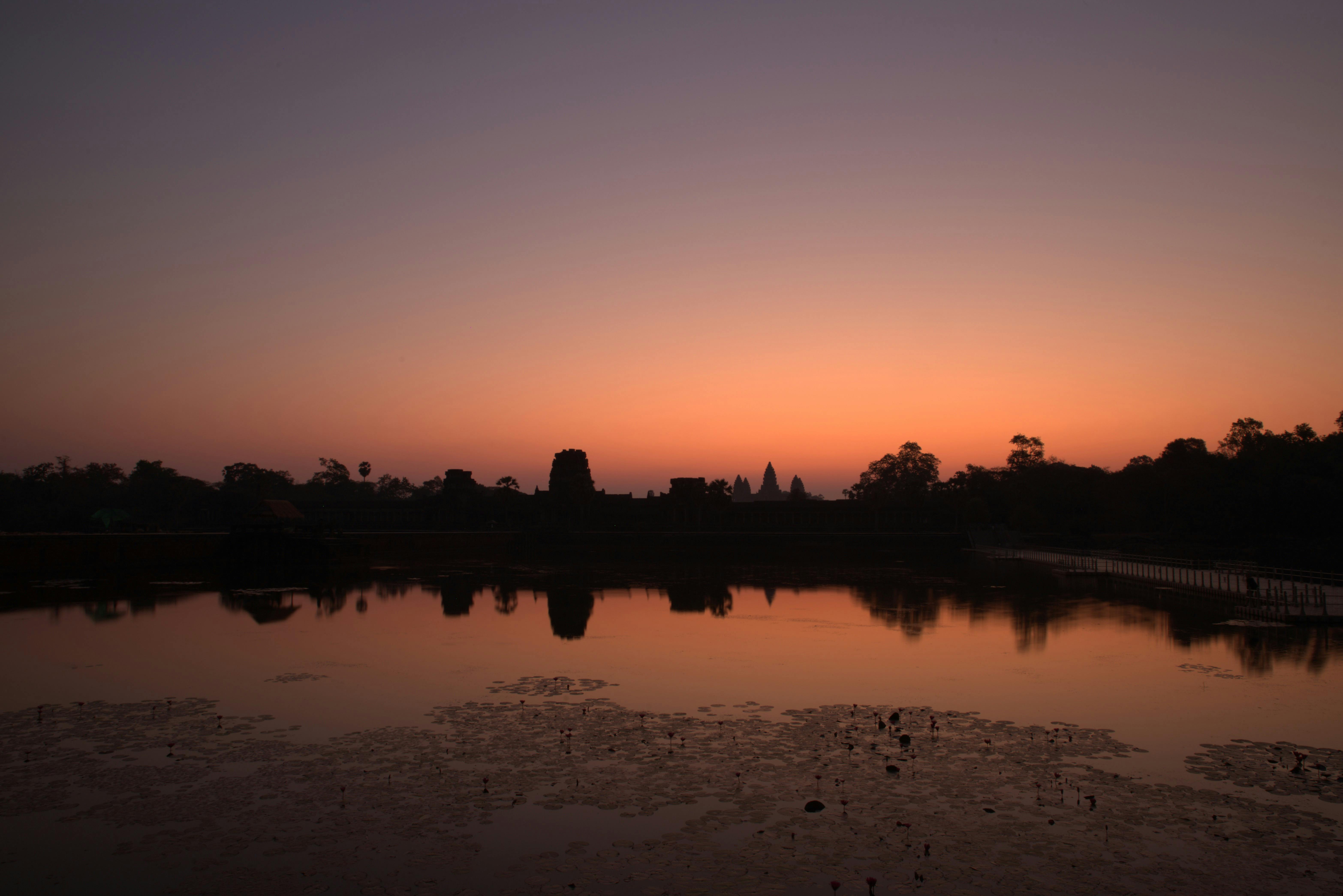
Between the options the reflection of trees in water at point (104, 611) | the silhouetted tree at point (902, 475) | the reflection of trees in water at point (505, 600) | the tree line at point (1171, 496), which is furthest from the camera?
the silhouetted tree at point (902, 475)

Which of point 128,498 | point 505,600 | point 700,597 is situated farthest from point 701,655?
point 128,498

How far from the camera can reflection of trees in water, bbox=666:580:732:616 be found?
36812 mm

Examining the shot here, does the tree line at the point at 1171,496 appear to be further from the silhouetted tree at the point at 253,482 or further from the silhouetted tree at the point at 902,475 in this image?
the silhouetted tree at the point at 253,482

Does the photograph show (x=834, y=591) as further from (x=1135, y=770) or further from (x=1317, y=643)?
(x=1135, y=770)

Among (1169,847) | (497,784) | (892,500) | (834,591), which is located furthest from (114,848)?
(892,500)

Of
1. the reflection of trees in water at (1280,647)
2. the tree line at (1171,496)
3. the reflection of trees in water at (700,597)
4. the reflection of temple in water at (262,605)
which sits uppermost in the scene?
the tree line at (1171,496)

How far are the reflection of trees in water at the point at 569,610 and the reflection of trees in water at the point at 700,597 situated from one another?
4018mm

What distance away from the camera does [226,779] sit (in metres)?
12.7

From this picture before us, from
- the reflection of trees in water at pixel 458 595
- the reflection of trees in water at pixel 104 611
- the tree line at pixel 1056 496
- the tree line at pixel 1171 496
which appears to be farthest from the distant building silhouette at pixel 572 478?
the reflection of trees in water at pixel 104 611

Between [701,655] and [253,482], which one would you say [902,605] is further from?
[253,482]

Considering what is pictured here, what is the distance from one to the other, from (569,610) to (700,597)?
8.00 metres

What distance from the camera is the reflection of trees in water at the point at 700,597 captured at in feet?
121

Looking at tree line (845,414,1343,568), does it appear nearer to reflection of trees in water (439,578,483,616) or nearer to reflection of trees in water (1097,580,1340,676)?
reflection of trees in water (1097,580,1340,676)

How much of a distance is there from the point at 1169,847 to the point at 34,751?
676 inches
